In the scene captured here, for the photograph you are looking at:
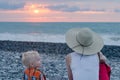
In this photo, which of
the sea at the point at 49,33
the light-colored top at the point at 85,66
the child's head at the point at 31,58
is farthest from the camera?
the sea at the point at 49,33

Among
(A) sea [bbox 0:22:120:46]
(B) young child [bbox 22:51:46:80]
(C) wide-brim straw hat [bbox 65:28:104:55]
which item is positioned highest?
(C) wide-brim straw hat [bbox 65:28:104:55]

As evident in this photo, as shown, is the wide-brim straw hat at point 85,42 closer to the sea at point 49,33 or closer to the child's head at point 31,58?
the child's head at point 31,58

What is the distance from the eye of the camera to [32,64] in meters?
5.11

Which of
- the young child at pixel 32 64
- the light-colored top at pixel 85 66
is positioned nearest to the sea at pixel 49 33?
the young child at pixel 32 64

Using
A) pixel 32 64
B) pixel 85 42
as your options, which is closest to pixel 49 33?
pixel 32 64

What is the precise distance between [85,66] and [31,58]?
77 centimetres

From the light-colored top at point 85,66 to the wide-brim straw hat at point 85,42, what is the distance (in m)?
0.07

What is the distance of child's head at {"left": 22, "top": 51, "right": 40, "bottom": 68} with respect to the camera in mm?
5047

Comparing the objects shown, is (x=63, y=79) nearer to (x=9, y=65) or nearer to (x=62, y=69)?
(x=62, y=69)

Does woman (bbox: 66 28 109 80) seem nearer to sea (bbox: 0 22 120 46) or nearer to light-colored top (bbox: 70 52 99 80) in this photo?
light-colored top (bbox: 70 52 99 80)

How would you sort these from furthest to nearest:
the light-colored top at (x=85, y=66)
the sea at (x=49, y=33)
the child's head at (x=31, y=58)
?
the sea at (x=49, y=33), the child's head at (x=31, y=58), the light-colored top at (x=85, y=66)

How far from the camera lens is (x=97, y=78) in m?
4.70

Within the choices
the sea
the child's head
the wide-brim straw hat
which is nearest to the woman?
the wide-brim straw hat

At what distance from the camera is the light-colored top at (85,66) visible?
470 centimetres
